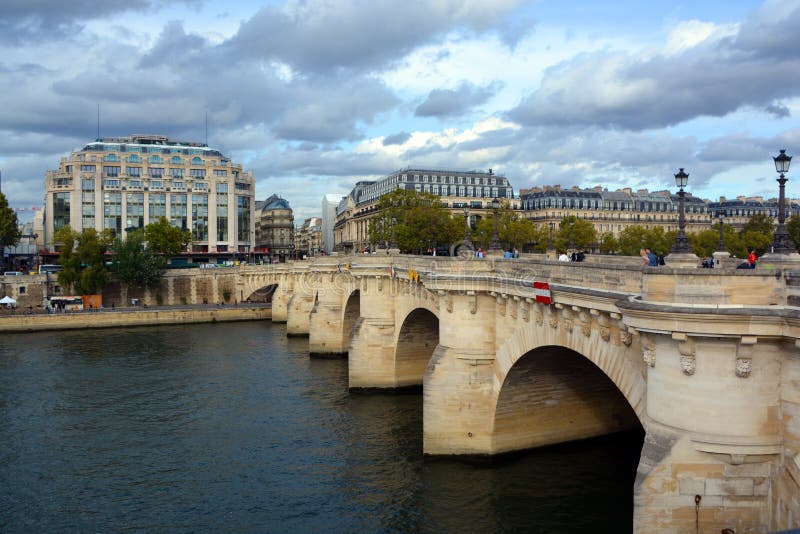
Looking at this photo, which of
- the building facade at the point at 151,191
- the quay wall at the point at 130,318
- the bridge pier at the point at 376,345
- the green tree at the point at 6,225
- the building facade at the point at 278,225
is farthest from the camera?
the building facade at the point at 278,225

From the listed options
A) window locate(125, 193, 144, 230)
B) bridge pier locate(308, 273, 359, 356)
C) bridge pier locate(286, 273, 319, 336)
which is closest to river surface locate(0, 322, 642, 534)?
bridge pier locate(308, 273, 359, 356)

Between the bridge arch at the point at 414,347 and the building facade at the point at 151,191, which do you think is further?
the building facade at the point at 151,191

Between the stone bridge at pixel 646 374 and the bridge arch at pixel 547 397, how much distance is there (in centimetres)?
6

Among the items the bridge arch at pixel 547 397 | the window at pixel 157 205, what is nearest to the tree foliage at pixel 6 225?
the window at pixel 157 205

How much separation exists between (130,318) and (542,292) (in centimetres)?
6581

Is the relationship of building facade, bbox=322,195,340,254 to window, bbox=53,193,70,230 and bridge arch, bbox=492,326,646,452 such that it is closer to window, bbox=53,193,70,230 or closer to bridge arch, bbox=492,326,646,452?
window, bbox=53,193,70,230

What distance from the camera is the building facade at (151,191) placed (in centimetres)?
11538

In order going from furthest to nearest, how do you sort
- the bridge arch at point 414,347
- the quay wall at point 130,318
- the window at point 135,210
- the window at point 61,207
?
the window at point 135,210
the window at point 61,207
the quay wall at point 130,318
the bridge arch at point 414,347

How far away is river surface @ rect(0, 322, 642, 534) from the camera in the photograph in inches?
902

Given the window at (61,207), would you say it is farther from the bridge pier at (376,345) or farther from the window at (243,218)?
the bridge pier at (376,345)

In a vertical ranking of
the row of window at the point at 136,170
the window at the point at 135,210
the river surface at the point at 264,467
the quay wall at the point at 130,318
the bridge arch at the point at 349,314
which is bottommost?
the river surface at the point at 264,467

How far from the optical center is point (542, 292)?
2102 centimetres

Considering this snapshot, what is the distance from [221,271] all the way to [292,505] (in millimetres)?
74400

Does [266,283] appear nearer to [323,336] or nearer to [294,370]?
[323,336]
